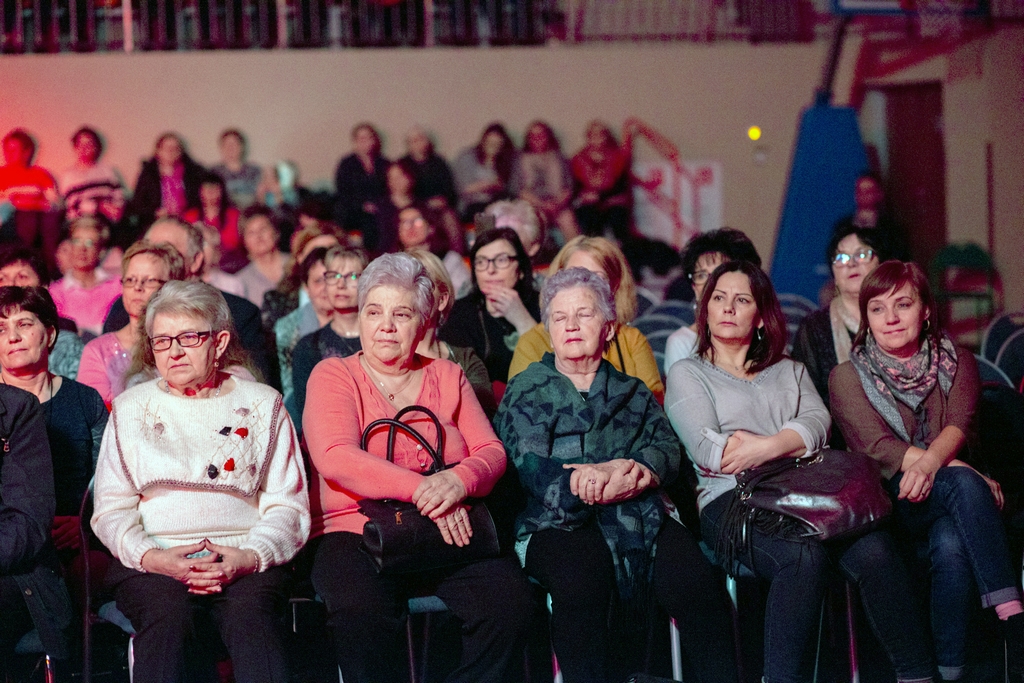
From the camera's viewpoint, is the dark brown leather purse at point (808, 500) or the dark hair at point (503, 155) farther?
the dark hair at point (503, 155)

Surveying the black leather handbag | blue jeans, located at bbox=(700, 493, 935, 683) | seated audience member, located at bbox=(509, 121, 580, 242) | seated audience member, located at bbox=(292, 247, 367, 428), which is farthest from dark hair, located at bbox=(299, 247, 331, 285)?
seated audience member, located at bbox=(509, 121, 580, 242)

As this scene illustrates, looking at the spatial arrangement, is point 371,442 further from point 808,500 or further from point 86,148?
point 86,148

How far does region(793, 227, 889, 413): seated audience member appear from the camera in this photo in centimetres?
395

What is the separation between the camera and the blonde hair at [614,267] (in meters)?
3.94

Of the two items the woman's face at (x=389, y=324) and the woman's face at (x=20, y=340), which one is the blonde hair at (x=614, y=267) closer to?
the woman's face at (x=389, y=324)

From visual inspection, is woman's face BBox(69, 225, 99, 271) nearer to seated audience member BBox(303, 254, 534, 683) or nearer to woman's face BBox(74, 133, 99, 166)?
seated audience member BBox(303, 254, 534, 683)

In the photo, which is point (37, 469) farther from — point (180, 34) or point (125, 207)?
point (180, 34)

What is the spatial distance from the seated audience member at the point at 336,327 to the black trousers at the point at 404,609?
990 mm

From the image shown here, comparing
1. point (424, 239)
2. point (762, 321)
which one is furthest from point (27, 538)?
point (424, 239)

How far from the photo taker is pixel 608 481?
3051mm

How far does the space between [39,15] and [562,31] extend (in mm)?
4577

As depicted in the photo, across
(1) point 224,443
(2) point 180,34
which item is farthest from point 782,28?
(1) point 224,443

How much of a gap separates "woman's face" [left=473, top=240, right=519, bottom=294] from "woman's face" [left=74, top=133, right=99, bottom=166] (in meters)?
5.63

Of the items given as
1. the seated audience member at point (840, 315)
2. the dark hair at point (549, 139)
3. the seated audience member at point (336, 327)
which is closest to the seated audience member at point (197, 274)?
the seated audience member at point (336, 327)
